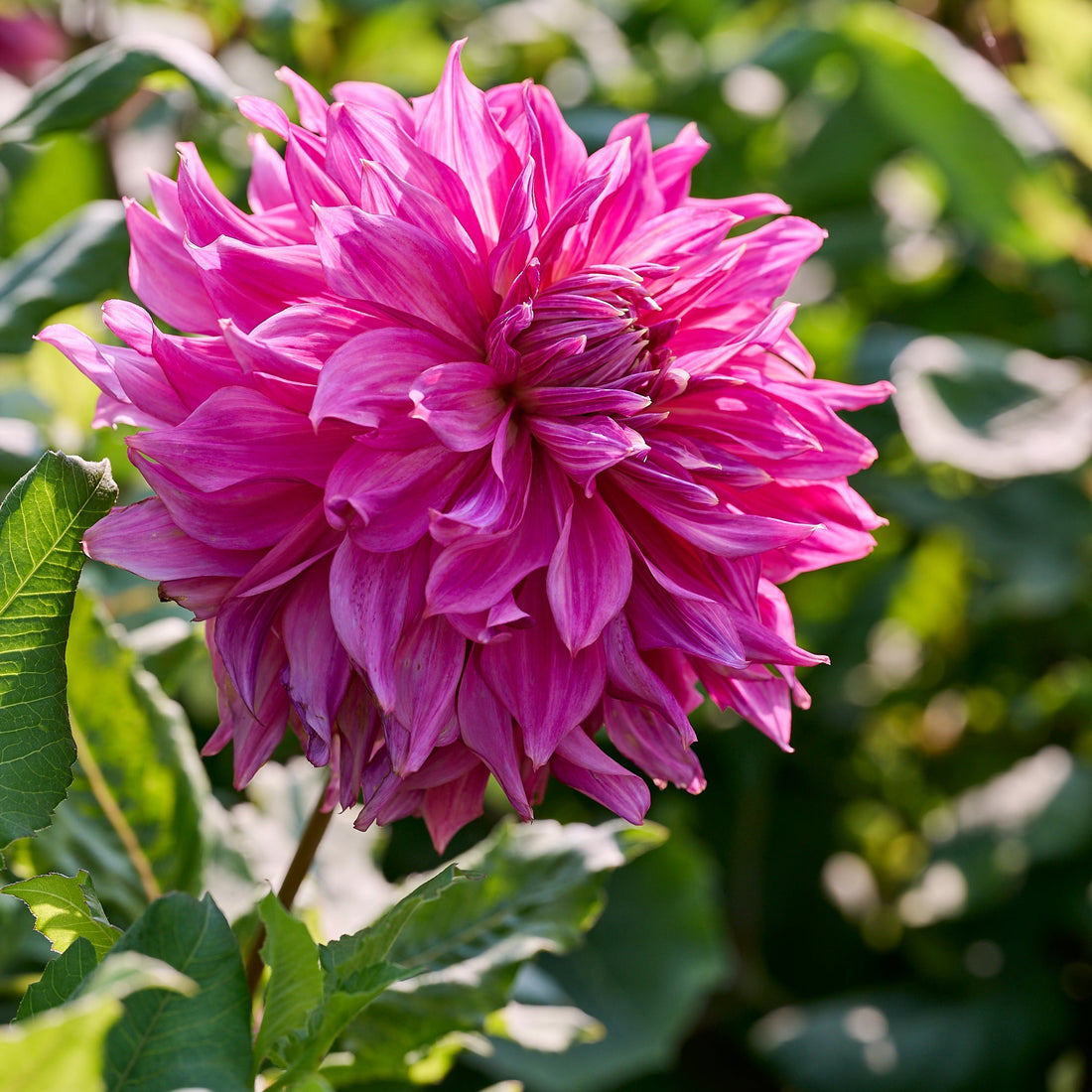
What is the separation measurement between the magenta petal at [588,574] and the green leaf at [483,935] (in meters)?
0.26

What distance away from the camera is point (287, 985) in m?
0.57

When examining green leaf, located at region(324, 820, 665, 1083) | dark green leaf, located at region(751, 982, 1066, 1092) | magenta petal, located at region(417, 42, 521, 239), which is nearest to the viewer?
magenta petal, located at region(417, 42, 521, 239)

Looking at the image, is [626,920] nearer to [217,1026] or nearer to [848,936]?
[848,936]

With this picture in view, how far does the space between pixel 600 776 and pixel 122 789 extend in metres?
0.36

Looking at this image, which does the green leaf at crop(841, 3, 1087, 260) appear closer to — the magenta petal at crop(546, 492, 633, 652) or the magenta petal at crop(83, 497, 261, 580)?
the magenta petal at crop(546, 492, 633, 652)

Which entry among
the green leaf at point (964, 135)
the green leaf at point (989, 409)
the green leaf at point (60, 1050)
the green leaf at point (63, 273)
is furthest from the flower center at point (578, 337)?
the green leaf at point (964, 135)

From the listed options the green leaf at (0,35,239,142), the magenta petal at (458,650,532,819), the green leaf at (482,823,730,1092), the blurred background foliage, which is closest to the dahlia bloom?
the magenta petal at (458,650,532,819)

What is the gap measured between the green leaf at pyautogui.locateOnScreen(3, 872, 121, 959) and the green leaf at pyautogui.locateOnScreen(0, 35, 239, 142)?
582mm

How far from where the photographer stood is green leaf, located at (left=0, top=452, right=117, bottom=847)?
1.80 feet

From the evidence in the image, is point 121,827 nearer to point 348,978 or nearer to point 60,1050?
point 348,978

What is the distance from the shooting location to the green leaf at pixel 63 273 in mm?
898

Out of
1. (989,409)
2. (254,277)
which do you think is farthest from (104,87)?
(989,409)

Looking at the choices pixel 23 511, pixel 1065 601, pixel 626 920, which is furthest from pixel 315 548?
pixel 1065 601

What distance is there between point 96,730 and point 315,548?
28cm
